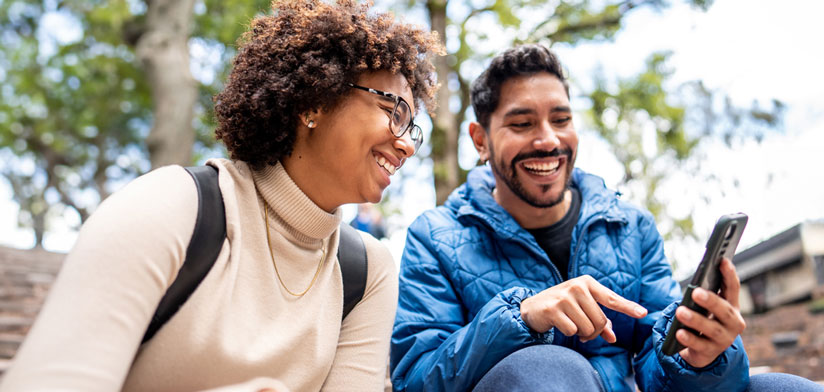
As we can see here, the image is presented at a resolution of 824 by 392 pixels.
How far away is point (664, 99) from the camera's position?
9422mm

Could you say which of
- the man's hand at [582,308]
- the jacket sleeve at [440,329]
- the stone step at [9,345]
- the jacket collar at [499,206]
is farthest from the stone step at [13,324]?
the man's hand at [582,308]

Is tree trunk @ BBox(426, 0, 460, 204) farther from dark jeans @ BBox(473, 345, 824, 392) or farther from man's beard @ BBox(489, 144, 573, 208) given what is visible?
dark jeans @ BBox(473, 345, 824, 392)

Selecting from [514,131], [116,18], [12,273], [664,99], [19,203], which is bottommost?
[19,203]

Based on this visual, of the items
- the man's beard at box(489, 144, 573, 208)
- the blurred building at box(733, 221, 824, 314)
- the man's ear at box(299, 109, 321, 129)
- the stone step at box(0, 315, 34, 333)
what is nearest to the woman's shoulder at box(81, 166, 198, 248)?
the man's ear at box(299, 109, 321, 129)

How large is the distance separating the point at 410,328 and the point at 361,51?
0.96 m

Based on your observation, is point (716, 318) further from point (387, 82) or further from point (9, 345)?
point (9, 345)

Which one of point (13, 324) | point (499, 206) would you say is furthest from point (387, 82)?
point (13, 324)

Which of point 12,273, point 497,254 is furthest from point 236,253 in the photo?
point 12,273

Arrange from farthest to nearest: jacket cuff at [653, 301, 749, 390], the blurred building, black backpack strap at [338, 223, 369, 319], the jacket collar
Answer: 1. the blurred building
2. the jacket collar
3. black backpack strap at [338, 223, 369, 319]
4. jacket cuff at [653, 301, 749, 390]

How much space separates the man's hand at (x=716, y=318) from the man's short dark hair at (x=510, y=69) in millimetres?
1288

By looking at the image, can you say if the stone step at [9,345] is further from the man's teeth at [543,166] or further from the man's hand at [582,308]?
the man's hand at [582,308]

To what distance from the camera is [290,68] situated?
1.89m

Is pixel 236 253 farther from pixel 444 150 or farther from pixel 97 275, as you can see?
pixel 444 150

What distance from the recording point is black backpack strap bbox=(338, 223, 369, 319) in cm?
203
